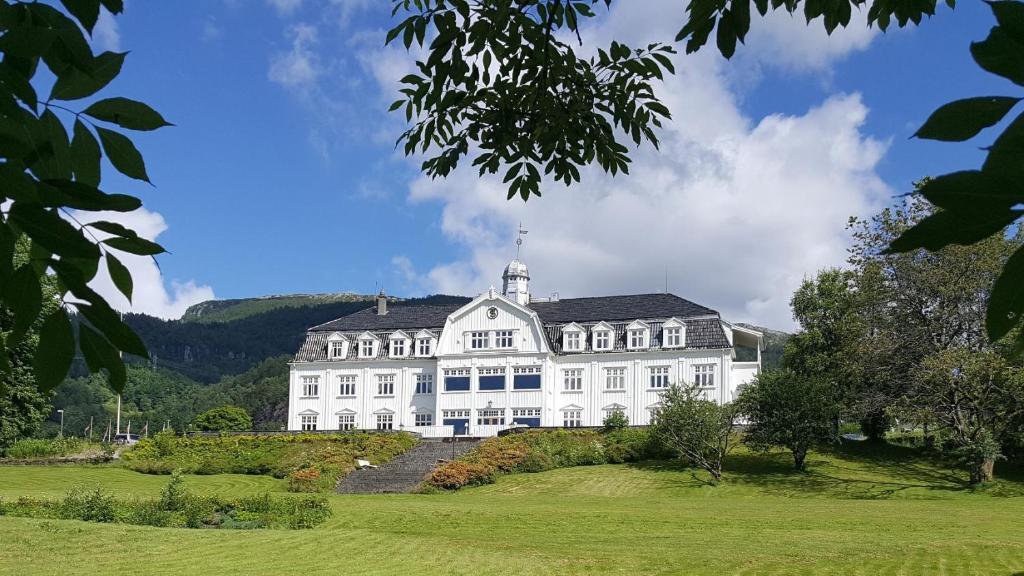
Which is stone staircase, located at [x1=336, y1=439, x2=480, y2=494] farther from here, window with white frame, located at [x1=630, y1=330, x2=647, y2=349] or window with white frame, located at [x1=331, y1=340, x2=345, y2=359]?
window with white frame, located at [x1=331, y1=340, x2=345, y2=359]

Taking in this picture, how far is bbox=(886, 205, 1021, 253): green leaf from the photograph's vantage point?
151cm

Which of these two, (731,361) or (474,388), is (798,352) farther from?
(474,388)

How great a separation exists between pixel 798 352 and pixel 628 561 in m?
33.6

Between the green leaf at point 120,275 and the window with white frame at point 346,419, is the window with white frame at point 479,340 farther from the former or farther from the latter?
the green leaf at point 120,275

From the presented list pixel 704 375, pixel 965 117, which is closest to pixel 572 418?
pixel 704 375

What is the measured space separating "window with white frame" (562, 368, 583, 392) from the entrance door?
608 cm

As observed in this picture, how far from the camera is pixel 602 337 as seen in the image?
170ft

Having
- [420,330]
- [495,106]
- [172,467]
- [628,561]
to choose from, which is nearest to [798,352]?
[420,330]

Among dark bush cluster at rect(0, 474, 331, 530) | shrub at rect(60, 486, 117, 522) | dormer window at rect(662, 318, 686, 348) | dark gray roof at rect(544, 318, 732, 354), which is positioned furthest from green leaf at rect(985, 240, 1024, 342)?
dormer window at rect(662, 318, 686, 348)

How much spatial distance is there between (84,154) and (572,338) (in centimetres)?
5063

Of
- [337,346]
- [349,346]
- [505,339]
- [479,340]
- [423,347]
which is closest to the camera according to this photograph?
[505,339]

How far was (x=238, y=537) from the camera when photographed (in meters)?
17.5

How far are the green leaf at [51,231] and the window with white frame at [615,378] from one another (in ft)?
164

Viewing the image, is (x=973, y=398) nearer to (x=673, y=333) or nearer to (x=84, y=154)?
(x=673, y=333)
